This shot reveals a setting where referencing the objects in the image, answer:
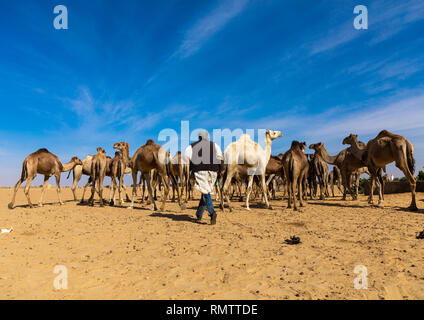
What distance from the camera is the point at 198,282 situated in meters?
3.61

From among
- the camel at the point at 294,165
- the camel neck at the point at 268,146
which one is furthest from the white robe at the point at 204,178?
the camel neck at the point at 268,146

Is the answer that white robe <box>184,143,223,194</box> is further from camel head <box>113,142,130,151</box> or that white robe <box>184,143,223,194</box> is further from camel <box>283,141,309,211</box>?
camel head <box>113,142,130,151</box>

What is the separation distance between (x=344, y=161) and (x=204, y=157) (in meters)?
11.4

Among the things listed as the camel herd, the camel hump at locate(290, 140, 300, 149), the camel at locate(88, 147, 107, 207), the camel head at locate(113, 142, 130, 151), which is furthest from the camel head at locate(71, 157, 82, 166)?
the camel hump at locate(290, 140, 300, 149)

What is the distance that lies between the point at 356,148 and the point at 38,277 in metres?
15.6

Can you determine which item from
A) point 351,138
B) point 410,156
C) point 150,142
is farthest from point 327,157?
point 150,142

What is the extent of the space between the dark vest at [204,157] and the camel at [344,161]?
10.9 metres

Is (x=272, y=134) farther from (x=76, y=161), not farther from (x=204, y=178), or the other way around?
(x=76, y=161)

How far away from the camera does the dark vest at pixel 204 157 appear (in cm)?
821

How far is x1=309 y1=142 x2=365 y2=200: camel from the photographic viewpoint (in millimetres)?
15555

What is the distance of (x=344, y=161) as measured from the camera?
15906mm
